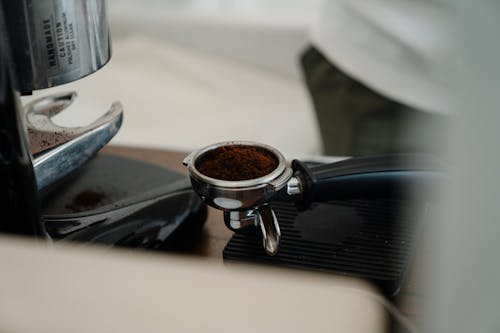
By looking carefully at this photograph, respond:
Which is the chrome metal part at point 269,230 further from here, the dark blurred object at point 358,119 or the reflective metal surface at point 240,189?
the dark blurred object at point 358,119

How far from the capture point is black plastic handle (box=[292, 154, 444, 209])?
44 cm

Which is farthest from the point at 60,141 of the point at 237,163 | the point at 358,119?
the point at 358,119

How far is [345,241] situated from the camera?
44cm

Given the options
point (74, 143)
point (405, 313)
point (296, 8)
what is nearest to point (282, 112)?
point (296, 8)

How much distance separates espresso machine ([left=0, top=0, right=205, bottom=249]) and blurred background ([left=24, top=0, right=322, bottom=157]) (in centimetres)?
61

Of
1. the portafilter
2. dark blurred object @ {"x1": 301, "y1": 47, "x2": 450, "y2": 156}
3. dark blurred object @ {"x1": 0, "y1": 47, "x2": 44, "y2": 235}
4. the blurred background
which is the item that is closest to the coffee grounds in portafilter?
the portafilter

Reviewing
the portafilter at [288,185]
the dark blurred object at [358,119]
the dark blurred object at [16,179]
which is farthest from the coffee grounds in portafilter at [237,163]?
the dark blurred object at [358,119]

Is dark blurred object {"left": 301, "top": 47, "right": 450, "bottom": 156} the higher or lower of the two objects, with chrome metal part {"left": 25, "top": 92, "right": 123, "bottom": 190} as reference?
lower

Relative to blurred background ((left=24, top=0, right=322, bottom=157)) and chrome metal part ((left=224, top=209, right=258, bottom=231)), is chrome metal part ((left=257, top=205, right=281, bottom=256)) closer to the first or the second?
chrome metal part ((left=224, top=209, right=258, bottom=231))

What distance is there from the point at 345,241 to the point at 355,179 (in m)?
0.05

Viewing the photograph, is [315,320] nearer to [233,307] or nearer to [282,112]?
[233,307]

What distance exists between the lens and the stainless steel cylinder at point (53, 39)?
1.19 ft

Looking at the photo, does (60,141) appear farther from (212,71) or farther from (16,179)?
(212,71)

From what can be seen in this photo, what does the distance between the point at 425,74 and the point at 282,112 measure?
416mm
